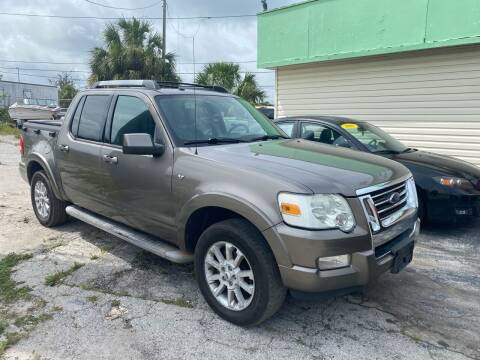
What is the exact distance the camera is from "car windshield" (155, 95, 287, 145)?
149 inches

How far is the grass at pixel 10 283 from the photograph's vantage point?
3.73 meters

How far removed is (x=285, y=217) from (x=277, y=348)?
38.1 inches

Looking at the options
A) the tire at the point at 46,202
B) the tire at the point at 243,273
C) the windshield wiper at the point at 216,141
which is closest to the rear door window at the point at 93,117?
the tire at the point at 46,202

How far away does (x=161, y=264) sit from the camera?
14.6 feet

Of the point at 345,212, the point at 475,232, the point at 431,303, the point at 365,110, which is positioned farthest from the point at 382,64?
the point at 345,212

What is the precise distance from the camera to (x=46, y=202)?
5.59 metres

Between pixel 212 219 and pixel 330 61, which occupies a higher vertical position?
pixel 330 61

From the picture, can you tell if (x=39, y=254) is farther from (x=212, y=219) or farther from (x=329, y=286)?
(x=329, y=286)

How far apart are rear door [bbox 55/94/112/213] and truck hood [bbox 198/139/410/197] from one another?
1548 mm

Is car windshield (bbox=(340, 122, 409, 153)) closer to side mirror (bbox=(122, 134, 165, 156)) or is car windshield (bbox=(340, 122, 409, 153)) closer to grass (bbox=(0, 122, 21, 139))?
side mirror (bbox=(122, 134, 165, 156))

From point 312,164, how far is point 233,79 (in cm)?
2153

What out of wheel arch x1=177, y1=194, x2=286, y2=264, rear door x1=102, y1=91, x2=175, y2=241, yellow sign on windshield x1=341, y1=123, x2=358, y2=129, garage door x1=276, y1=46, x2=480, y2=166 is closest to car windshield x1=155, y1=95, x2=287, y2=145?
rear door x1=102, y1=91, x2=175, y2=241

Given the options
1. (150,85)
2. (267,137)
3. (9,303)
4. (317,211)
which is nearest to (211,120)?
(267,137)

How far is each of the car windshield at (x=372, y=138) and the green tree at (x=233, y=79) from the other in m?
16.5
